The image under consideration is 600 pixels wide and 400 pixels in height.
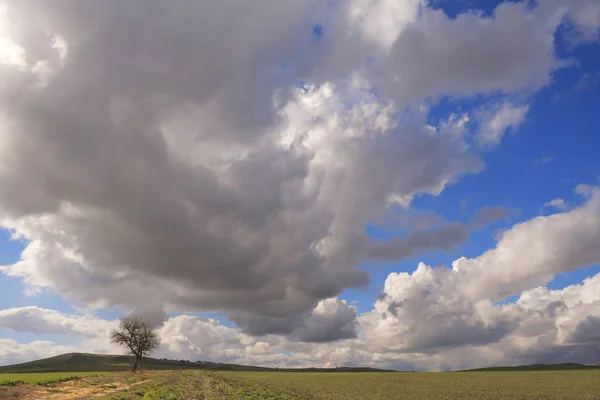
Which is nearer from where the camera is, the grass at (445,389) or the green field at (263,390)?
the green field at (263,390)

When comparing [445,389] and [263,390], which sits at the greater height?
[263,390]

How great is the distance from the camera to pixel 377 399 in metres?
61.3

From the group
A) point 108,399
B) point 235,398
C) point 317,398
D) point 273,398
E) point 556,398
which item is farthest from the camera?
point 556,398

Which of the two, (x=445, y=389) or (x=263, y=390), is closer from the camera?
(x=263, y=390)

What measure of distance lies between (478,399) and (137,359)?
100896 millimetres

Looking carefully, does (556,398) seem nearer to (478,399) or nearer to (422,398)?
(478,399)

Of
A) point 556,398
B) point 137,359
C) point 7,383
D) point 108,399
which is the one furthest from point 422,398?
point 137,359

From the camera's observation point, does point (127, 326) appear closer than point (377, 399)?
No

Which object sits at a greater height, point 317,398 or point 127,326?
point 127,326

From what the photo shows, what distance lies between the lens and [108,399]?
4569 centimetres

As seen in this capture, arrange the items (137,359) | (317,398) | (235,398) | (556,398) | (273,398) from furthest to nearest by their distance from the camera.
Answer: (137,359) → (556,398) → (317,398) → (273,398) → (235,398)

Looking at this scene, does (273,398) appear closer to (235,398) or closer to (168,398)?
(235,398)

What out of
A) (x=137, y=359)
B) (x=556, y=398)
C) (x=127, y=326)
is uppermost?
(x=127, y=326)

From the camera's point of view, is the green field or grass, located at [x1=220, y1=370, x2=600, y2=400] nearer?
the green field
